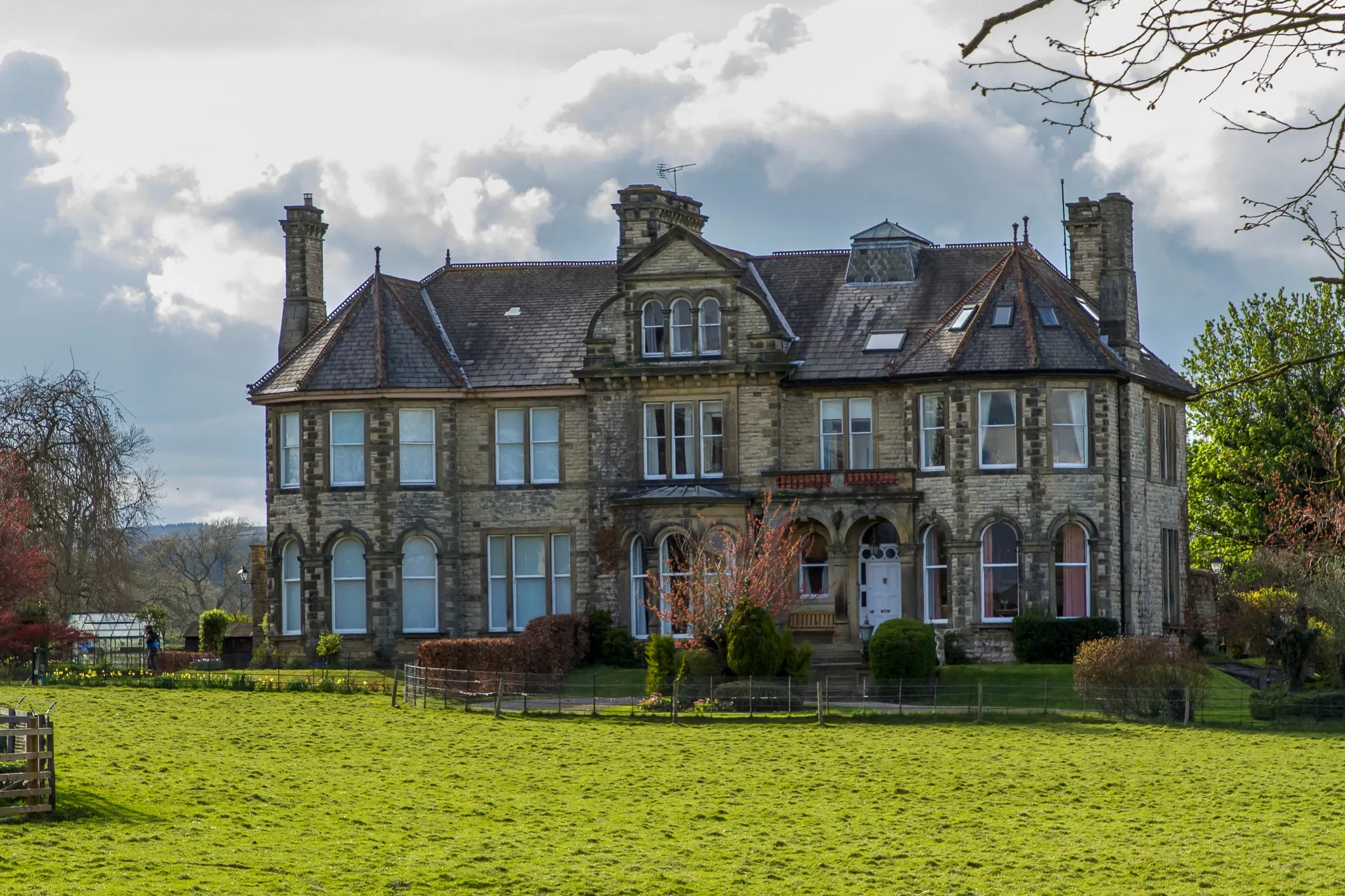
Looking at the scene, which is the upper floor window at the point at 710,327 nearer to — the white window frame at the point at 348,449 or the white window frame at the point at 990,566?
the white window frame at the point at 990,566

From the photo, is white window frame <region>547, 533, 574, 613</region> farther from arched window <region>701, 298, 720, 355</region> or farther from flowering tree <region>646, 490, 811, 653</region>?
arched window <region>701, 298, 720, 355</region>

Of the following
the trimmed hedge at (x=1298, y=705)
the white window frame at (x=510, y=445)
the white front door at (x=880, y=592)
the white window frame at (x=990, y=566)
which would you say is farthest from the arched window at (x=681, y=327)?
the trimmed hedge at (x=1298, y=705)

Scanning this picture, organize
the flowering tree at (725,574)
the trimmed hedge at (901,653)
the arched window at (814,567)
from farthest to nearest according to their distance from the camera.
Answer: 1. the arched window at (814,567)
2. the trimmed hedge at (901,653)
3. the flowering tree at (725,574)

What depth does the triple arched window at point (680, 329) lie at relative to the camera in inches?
1823

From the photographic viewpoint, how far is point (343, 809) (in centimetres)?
2378

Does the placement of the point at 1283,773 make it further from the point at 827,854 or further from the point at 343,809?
the point at 343,809

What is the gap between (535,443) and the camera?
47750mm

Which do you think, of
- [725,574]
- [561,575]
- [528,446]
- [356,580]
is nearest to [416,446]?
[528,446]

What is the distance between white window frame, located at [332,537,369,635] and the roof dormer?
14702mm

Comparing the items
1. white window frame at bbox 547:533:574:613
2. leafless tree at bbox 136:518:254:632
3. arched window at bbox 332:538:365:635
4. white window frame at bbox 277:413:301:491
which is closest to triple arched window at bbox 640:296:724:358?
white window frame at bbox 547:533:574:613

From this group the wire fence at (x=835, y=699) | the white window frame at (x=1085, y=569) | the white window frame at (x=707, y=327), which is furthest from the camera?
the white window frame at (x=707, y=327)

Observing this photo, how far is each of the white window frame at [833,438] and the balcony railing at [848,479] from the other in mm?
1012

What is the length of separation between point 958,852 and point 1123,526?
2497 cm

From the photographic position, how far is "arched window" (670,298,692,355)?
46.5 m
